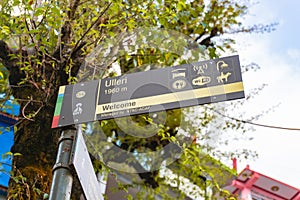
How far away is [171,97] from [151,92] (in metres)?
0.12

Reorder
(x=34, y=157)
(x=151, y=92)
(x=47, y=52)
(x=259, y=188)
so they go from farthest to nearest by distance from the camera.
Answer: (x=259, y=188)
(x=47, y=52)
(x=34, y=157)
(x=151, y=92)

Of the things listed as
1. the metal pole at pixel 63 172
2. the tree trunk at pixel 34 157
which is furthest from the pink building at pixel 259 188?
the metal pole at pixel 63 172

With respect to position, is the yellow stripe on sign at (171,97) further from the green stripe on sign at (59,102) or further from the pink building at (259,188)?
the pink building at (259,188)

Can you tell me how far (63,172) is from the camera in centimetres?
202

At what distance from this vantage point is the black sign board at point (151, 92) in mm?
2148

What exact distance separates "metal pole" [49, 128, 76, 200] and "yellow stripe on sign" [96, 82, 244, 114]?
21cm

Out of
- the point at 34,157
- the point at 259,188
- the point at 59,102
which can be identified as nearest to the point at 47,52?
the point at 34,157

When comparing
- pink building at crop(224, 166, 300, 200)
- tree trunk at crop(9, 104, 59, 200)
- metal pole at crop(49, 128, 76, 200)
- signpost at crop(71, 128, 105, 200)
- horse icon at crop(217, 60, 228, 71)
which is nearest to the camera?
metal pole at crop(49, 128, 76, 200)

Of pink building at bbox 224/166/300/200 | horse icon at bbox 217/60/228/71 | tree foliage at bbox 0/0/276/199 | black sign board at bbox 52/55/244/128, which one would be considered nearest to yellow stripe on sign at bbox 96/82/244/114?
black sign board at bbox 52/55/244/128

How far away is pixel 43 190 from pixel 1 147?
3.25 m

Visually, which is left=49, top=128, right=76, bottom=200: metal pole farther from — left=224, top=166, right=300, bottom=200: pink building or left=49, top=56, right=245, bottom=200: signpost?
left=224, top=166, right=300, bottom=200: pink building

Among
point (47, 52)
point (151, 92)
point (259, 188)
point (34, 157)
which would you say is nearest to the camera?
point (151, 92)

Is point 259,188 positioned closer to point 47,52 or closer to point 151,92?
point 47,52

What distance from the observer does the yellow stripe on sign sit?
2121 mm
